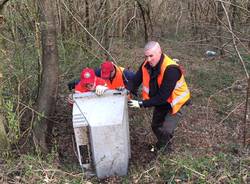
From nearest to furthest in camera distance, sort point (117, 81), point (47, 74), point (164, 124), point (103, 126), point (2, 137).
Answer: point (103, 126) < point (2, 137) < point (47, 74) < point (164, 124) < point (117, 81)

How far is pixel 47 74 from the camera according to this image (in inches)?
172

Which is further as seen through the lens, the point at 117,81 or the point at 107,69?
the point at 117,81

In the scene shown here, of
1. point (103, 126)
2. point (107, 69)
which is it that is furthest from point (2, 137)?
point (107, 69)

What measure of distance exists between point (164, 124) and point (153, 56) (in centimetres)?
93

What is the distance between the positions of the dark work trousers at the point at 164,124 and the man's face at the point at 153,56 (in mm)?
743

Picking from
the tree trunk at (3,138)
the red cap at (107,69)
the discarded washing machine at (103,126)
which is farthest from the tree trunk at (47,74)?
the red cap at (107,69)

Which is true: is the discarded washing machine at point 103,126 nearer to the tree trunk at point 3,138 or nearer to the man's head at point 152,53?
the man's head at point 152,53

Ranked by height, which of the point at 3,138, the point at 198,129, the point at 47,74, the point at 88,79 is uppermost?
the point at 47,74

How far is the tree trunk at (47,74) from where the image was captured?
13.3ft

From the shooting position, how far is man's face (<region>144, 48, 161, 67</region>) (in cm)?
417

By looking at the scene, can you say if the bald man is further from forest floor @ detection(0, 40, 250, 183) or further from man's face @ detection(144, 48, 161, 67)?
forest floor @ detection(0, 40, 250, 183)

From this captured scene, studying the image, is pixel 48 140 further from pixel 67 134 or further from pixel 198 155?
pixel 198 155

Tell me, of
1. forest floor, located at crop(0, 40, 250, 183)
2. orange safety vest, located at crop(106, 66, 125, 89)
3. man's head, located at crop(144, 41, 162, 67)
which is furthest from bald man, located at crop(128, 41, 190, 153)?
orange safety vest, located at crop(106, 66, 125, 89)

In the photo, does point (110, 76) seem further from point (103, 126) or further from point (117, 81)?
point (103, 126)
